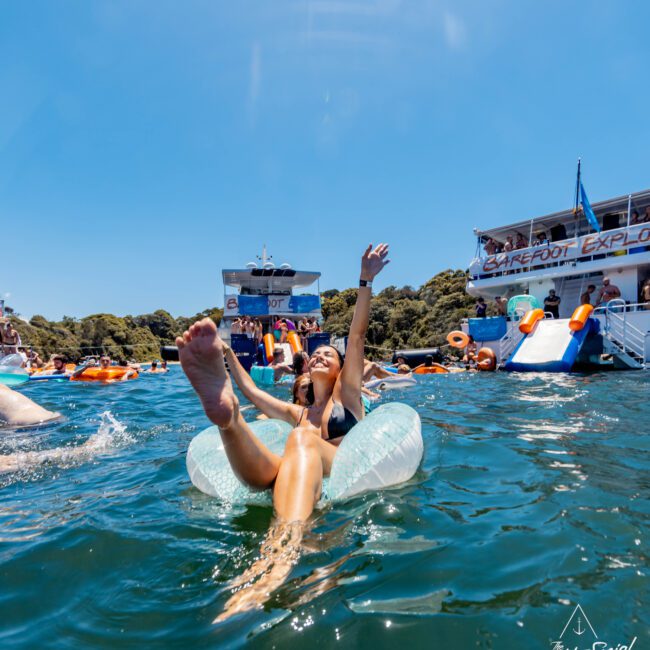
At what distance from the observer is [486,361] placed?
43.5ft

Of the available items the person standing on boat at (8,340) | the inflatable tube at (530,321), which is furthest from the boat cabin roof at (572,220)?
the person standing on boat at (8,340)

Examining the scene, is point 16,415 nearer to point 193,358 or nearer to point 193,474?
point 193,474

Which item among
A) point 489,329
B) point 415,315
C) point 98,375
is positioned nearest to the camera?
point 98,375

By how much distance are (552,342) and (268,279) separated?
1457cm

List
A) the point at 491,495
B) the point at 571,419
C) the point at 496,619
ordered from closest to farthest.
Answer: the point at 496,619 → the point at 491,495 → the point at 571,419

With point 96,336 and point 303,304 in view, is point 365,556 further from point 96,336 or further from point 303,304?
point 96,336

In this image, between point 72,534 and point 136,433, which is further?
point 136,433

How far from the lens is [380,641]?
1.52m

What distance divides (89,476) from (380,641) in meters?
3.02

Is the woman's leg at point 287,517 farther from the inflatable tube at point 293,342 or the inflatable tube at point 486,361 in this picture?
the inflatable tube at point 293,342

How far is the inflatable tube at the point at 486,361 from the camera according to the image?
1318 centimetres

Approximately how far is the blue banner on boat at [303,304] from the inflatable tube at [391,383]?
1164 centimetres

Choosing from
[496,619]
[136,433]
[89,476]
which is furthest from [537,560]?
[136,433]

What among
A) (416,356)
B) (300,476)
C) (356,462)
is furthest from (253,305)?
(300,476)
